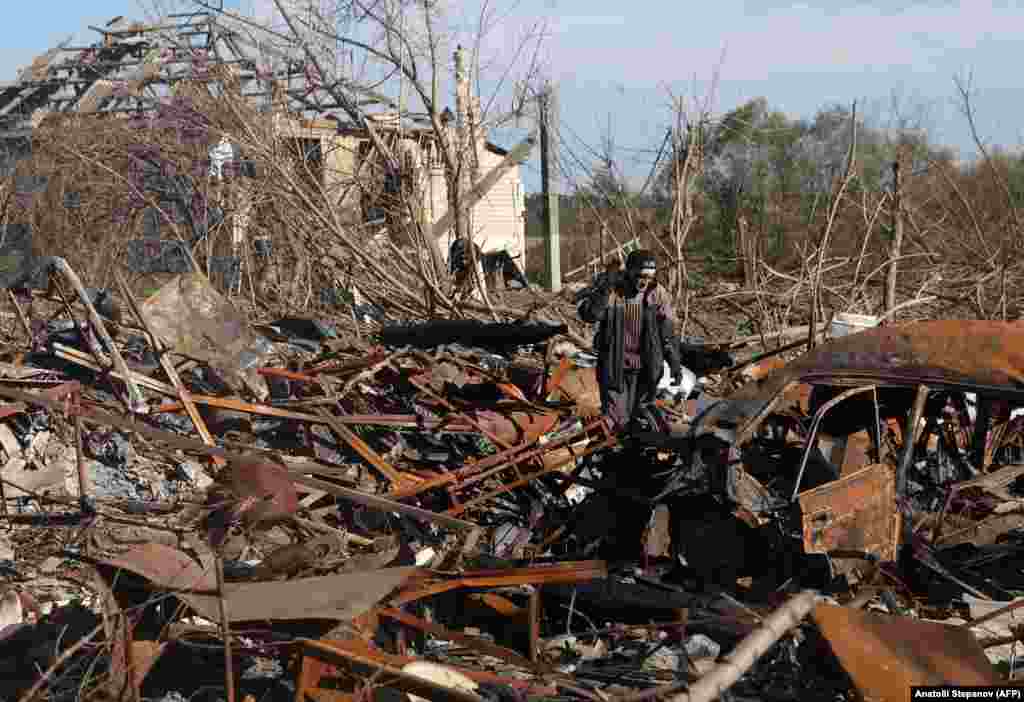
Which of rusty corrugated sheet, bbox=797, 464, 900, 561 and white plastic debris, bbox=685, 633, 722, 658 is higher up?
rusty corrugated sheet, bbox=797, 464, 900, 561

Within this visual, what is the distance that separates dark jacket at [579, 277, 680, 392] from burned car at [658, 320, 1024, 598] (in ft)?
7.78

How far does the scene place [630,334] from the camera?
→ 25.2 feet

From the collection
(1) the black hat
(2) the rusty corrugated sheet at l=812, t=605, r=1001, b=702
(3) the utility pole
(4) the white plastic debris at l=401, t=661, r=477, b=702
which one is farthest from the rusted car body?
(3) the utility pole

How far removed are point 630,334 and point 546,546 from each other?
2061 mm

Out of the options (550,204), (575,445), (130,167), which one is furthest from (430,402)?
(130,167)

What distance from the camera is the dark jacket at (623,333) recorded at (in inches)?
300

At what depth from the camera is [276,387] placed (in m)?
8.70

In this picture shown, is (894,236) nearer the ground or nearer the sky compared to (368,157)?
nearer the ground

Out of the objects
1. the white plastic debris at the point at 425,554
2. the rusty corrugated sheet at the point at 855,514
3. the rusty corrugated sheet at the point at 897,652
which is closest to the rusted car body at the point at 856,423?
the rusty corrugated sheet at the point at 855,514

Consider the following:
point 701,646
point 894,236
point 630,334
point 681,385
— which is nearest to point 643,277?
point 630,334

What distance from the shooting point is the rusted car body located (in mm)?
4461

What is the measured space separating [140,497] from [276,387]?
1.60 meters

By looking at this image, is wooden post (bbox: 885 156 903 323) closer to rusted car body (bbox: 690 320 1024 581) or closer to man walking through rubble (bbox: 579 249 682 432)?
man walking through rubble (bbox: 579 249 682 432)

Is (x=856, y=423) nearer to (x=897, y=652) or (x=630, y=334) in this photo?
(x=897, y=652)
